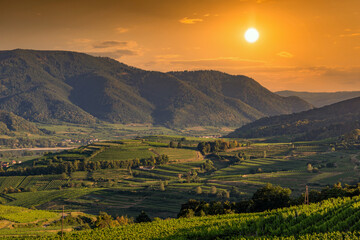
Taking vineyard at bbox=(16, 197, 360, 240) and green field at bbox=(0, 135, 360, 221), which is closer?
vineyard at bbox=(16, 197, 360, 240)

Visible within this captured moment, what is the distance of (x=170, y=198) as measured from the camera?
141m

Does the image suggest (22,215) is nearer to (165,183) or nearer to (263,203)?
(165,183)

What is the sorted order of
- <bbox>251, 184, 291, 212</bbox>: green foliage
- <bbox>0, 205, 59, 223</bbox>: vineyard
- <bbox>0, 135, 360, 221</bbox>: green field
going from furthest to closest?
<bbox>0, 135, 360, 221</bbox>: green field < <bbox>0, 205, 59, 223</bbox>: vineyard < <bbox>251, 184, 291, 212</bbox>: green foliage

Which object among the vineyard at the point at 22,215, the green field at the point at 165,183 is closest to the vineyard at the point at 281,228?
the vineyard at the point at 22,215

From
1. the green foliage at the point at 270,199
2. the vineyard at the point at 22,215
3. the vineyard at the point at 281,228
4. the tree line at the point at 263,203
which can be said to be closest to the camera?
the vineyard at the point at 281,228

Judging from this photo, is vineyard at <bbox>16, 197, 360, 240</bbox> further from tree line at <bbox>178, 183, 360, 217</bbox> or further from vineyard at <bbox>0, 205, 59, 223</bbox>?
vineyard at <bbox>0, 205, 59, 223</bbox>

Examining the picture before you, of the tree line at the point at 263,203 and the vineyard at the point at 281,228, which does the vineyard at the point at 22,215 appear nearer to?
the tree line at the point at 263,203

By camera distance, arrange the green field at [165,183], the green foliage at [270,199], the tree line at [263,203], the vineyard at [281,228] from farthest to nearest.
Result: the green field at [165,183]
the green foliage at [270,199]
the tree line at [263,203]
the vineyard at [281,228]

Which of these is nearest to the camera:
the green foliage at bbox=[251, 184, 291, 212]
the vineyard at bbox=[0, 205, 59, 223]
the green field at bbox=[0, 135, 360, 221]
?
the green foliage at bbox=[251, 184, 291, 212]

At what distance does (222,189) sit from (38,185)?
82.8 meters

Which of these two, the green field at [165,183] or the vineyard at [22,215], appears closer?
the vineyard at [22,215]

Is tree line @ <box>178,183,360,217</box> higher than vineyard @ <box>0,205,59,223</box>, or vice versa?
tree line @ <box>178,183,360,217</box>

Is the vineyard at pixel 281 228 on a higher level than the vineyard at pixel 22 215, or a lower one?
higher

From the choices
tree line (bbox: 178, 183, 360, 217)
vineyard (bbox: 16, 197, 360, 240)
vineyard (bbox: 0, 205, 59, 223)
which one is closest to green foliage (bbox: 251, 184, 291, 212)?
tree line (bbox: 178, 183, 360, 217)
